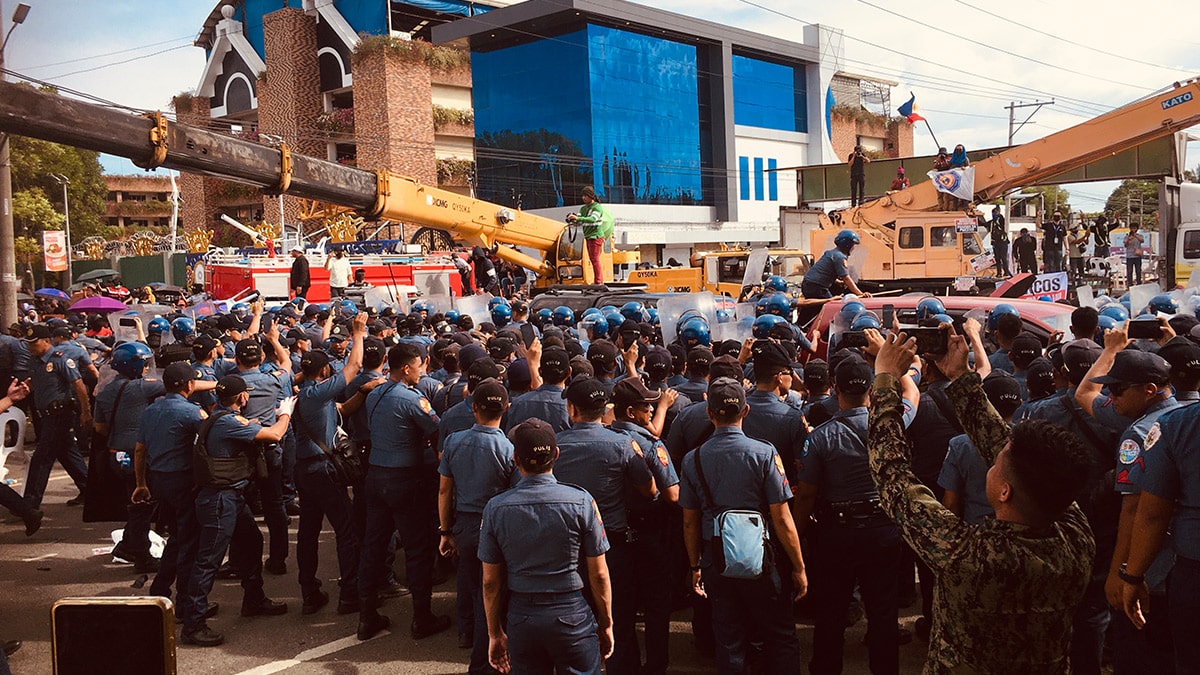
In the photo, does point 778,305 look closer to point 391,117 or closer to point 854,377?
point 854,377

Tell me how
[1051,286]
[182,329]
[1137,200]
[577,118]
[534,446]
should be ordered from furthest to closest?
[1137,200] < [577,118] < [1051,286] < [182,329] < [534,446]

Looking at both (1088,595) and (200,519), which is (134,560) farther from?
(1088,595)

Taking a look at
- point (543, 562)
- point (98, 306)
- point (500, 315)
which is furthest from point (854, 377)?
point (98, 306)

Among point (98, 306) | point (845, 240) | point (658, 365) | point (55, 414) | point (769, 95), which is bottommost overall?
point (55, 414)

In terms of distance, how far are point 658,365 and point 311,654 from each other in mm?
3226

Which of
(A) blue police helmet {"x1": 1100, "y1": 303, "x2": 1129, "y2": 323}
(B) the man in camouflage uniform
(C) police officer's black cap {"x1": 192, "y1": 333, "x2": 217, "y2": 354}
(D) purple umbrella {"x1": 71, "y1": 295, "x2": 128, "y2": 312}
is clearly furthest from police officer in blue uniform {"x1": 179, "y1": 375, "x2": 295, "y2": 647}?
(D) purple umbrella {"x1": 71, "y1": 295, "x2": 128, "y2": 312}

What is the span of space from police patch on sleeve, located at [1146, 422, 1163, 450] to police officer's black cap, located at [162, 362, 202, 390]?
6.22 m

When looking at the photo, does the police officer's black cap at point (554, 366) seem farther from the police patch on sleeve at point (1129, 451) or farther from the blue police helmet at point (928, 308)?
the blue police helmet at point (928, 308)

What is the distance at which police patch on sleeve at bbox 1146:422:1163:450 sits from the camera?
414 centimetres

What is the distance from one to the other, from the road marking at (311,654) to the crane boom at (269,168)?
564 centimetres

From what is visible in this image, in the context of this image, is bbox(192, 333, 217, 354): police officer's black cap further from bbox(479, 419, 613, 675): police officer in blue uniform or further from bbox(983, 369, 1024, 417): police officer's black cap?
bbox(983, 369, 1024, 417): police officer's black cap

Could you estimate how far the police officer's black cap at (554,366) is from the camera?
6.47 m

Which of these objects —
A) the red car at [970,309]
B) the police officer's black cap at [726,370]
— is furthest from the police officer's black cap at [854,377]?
the red car at [970,309]

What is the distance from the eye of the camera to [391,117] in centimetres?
4525
